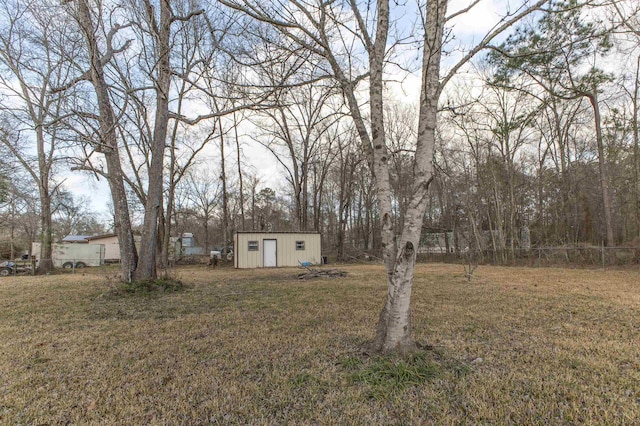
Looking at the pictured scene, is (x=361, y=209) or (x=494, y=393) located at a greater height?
(x=361, y=209)

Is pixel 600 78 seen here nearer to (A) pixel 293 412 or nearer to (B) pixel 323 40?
(B) pixel 323 40

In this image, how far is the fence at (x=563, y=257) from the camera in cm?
1223

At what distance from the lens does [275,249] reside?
18.4m

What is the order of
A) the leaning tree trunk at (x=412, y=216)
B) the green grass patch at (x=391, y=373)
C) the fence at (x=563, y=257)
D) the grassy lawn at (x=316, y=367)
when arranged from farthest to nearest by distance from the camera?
the fence at (x=563, y=257), the leaning tree trunk at (x=412, y=216), the green grass patch at (x=391, y=373), the grassy lawn at (x=316, y=367)

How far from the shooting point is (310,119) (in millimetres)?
21812

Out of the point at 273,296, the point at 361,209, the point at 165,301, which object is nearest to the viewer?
the point at 165,301

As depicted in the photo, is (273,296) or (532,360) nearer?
(532,360)

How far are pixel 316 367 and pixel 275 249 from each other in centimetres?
1569

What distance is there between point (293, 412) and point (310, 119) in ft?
69.3

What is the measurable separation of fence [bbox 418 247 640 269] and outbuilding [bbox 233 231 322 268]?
28.2ft

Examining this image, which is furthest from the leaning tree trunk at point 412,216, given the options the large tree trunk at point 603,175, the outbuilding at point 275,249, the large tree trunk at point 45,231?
the large tree trunk at point 45,231

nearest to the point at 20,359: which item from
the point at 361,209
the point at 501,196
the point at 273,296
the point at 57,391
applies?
the point at 57,391

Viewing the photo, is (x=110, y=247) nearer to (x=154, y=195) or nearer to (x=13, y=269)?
(x=13, y=269)

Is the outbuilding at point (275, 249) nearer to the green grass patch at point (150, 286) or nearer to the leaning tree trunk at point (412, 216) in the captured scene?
the green grass patch at point (150, 286)
